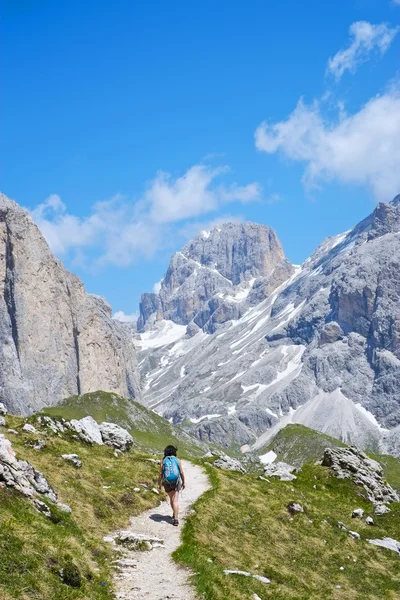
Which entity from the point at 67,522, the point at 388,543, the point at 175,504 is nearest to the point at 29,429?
the point at 175,504

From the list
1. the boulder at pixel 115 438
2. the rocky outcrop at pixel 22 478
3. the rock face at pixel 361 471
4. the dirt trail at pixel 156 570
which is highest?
the boulder at pixel 115 438

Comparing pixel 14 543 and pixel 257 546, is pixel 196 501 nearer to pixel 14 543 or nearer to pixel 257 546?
pixel 257 546

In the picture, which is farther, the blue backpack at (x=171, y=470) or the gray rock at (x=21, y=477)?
the blue backpack at (x=171, y=470)

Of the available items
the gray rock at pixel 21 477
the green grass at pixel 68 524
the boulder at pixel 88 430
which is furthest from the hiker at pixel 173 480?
the boulder at pixel 88 430

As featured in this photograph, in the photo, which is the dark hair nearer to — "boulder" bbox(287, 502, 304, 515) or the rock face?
"boulder" bbox(287, 502, 304, 515)

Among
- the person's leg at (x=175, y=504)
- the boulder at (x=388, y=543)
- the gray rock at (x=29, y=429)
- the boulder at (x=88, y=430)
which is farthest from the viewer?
the boulder at (x=88, y=430)

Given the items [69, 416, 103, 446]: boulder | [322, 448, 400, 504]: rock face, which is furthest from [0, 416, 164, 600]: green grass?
[322, 448, 400, 504]: rock face

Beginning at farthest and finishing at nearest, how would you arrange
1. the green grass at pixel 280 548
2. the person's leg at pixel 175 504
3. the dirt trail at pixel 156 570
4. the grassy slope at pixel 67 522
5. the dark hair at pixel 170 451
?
the dark hair at pixel 170 451, the person's leg at pixel 175 504, the green grass at pixel 280 548, the dirt trail at pixel 156 570, the grassy slope at pixel 67 522

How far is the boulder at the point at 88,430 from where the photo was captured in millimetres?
46500

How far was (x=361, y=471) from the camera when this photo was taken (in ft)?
174

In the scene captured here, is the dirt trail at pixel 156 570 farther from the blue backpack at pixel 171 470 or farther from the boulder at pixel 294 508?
the boulder at pixel 294 508

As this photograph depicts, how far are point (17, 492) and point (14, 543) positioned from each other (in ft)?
18.1

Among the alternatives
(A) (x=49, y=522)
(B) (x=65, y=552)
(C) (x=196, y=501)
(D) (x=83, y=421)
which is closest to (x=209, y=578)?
(B) (x=65, y=552)

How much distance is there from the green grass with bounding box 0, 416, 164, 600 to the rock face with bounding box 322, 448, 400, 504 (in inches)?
904
